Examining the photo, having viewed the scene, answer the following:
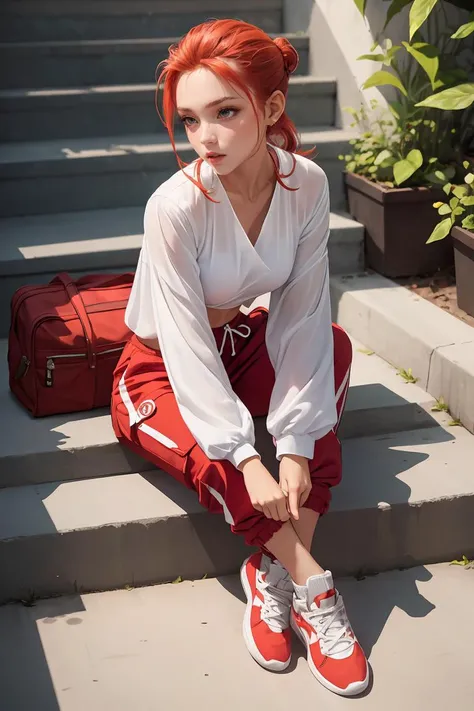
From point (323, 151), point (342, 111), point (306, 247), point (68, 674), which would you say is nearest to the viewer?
point (68, 674)

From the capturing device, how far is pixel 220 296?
2391mm

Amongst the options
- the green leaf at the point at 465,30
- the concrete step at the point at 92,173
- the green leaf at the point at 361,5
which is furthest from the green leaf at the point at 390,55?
the concrete step at the point at 92,173

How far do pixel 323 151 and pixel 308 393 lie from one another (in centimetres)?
198

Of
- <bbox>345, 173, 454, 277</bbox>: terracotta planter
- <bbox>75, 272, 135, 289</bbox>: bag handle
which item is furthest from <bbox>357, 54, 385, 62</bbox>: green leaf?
<bbox>75, 272, 135, 289</bbox>: bag handle

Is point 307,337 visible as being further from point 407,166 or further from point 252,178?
point 407,166

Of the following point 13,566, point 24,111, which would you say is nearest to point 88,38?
point 24,111

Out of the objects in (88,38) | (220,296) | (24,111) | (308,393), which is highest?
(88,38)

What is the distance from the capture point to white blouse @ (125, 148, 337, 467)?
226 cm

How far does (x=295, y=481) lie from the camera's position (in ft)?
7.32

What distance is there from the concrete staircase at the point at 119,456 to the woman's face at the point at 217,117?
87 cm

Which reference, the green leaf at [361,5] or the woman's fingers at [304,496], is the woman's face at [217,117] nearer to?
the woman's fingers at [304,496]

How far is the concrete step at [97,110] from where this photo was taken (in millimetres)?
4336

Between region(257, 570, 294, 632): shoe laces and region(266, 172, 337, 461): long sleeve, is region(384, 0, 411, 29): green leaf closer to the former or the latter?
region(266, 172, 337, 461): long sleeve

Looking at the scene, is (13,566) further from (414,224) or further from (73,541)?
(414,224)
